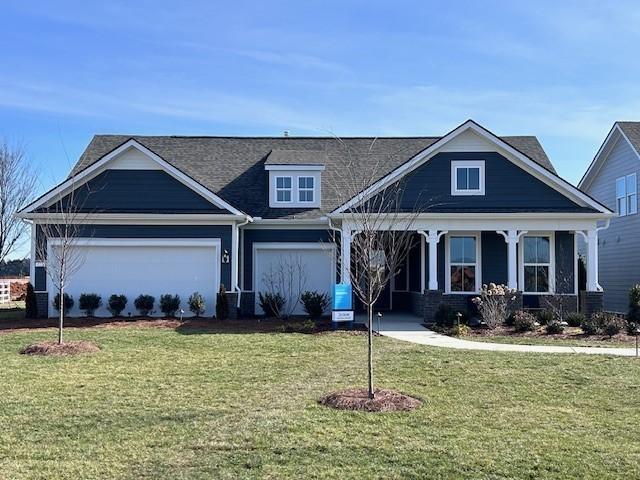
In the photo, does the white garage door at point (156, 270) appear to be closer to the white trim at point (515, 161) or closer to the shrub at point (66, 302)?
the shrub at point (66, 302)

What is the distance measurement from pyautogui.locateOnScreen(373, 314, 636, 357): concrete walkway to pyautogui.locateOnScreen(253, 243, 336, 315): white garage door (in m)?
3.61

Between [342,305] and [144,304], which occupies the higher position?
[342,305]

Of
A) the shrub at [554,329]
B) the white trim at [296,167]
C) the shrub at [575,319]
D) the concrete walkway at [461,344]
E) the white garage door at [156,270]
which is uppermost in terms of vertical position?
the white trim at [296,167]

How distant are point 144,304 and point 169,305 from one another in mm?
791

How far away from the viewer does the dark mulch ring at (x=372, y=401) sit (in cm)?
866

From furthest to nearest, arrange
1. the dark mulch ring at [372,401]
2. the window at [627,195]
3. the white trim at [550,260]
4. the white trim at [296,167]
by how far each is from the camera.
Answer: the window at [627,195] → the white trim at [296,167] → the white trim at [550,260] → the dark mulch ring at [372,401]

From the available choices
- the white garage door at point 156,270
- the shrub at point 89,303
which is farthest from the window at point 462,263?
the shrub at point 89,303

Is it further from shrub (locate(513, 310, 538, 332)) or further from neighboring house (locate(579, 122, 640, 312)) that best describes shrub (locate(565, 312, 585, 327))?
neighboring house (locate(579, 122, 640, 312))

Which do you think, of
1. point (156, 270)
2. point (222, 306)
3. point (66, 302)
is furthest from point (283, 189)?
point (66, 302)

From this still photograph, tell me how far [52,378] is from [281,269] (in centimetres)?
1168

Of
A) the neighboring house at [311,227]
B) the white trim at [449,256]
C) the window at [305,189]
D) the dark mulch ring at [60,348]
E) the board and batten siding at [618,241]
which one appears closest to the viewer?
the dark mulch ring at [60,348]

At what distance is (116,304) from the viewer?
20.2m

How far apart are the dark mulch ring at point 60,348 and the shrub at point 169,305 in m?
6.21

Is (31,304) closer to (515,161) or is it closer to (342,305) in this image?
(342,305)
